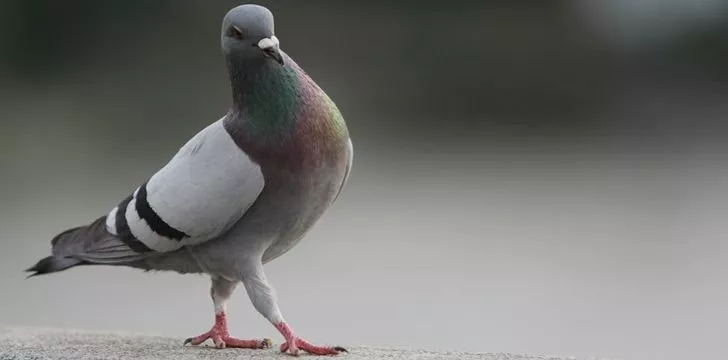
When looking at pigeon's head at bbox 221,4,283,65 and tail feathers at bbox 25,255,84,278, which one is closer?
pigeon's head at bbox 221,4,283,65

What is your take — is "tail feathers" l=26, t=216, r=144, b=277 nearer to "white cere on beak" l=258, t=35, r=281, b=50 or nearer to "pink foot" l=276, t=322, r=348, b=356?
"pink foot" l=276, t=322, r=348, b=356

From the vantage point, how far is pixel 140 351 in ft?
11.2

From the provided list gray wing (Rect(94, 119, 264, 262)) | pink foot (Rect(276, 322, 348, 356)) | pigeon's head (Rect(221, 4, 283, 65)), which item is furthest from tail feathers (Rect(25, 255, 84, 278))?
pigeon's head (Rect(221, 4, 283, 65))

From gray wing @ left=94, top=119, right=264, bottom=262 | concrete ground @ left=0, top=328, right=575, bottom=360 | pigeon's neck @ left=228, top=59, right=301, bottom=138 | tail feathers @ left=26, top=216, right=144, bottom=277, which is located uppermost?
pigeon's neck @ left=228, top=59, right=301, bottom=138

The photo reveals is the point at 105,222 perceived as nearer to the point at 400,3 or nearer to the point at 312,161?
the point at 312,161

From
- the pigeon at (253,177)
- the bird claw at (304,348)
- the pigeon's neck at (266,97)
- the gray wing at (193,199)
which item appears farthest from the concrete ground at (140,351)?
the pigeon's neck at (266,97)

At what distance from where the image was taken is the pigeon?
315 cm

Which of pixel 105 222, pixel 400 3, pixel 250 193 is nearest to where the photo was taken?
pixel 250 193

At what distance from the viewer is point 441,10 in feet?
66.8

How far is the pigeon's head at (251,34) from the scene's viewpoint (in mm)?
3107

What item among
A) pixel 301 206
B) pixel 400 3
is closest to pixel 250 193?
pixel 301 206

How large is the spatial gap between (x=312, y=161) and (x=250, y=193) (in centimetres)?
20

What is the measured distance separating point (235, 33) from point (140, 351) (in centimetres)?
103

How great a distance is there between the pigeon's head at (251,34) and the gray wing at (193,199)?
0.26 m
